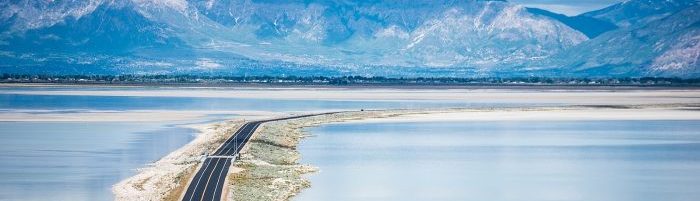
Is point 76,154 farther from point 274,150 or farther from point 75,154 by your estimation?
point 274,150

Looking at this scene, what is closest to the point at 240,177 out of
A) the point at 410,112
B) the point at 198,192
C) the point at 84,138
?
the point at 198,192

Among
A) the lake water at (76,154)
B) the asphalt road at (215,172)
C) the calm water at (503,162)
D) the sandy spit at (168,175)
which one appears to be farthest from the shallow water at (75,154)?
the calm water at (503,162)

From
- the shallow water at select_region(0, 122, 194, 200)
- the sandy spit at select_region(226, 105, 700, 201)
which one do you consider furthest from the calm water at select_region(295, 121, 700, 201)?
the shallow water at select_region(0, 122, 194, 200)

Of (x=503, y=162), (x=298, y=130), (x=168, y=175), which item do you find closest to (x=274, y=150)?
(x=503, y=162)

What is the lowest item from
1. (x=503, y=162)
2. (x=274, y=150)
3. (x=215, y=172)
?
(x=503, y=162)

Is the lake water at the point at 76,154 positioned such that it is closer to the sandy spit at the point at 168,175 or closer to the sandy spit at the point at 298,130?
the sandy spit at the point at 168,175

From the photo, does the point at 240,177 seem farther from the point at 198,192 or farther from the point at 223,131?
the point at 223,131
